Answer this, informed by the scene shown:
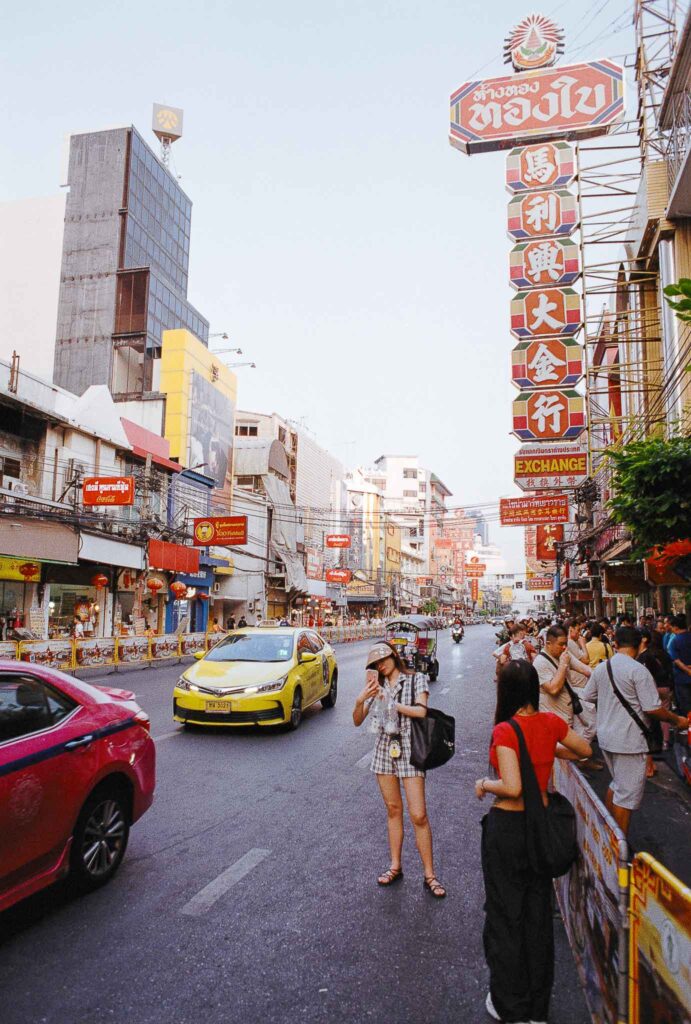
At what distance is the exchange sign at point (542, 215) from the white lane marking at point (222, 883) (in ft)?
51.4

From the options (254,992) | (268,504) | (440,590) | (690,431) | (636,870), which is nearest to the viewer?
(636,870)

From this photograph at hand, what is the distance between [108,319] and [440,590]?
315 feet

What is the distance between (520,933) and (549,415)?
566 inches

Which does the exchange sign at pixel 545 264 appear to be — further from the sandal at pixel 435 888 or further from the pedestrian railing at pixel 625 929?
the pedestrian railing at pixel 625 929

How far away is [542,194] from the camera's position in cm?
1706

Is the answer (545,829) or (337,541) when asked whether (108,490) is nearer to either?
(545,829)

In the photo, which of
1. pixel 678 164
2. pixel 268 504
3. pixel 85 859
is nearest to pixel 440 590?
pixel 268 504

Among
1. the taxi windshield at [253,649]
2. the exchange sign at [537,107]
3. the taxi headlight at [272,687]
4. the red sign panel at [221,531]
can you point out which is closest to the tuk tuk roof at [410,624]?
the red sign panel at [221,531]

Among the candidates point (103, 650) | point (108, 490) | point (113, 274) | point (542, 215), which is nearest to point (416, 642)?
point (103, 650)

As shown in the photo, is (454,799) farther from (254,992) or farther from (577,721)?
(254,992)

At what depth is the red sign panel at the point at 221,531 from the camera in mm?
31016

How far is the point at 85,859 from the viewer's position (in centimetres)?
435

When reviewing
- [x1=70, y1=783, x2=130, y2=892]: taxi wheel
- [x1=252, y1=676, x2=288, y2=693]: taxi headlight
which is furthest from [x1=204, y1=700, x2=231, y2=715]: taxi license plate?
[x1=70, y1=783, x2=130, y2=892]: taxi wheel

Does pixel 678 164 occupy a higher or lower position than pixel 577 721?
higher
